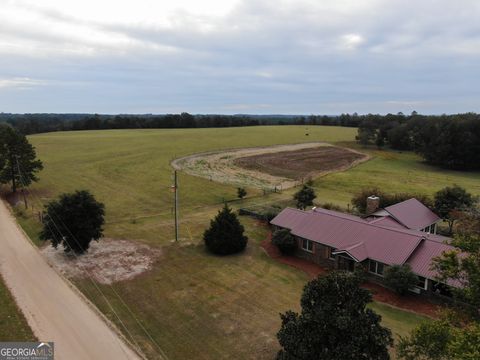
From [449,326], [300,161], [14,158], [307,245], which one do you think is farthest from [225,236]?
[300,161]

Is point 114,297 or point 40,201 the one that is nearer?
point 114,297

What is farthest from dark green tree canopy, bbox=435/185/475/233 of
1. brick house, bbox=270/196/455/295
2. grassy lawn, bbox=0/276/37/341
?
grassy lawn, bbox=0/276/37/341

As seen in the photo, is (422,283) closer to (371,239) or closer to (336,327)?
(371,239)

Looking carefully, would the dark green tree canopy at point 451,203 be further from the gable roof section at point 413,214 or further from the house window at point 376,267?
the house window at point 376,267

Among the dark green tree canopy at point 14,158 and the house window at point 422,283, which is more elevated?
the dark green tree canopy at point 14,158

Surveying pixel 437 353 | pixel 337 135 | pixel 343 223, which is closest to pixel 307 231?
pixel 343 223

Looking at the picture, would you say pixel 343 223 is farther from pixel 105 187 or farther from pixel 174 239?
pixel 105 187

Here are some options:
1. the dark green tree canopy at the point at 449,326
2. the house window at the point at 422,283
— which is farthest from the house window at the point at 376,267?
the dark green tree canopy at the point at 449,326
